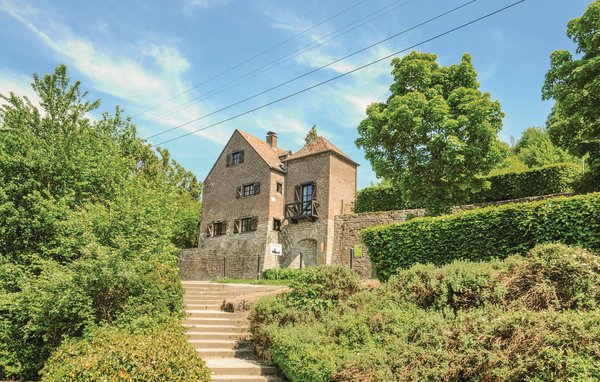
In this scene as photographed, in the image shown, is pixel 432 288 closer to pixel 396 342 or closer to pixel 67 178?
pixel 396 342

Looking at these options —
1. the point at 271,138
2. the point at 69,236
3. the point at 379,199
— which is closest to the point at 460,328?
the point at 69,236

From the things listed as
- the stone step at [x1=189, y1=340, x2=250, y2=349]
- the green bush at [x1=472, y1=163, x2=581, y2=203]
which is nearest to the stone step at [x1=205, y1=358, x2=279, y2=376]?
the stone step at [x1=189, y1=340, x2=250, y2=349]

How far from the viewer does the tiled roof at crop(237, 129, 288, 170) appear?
2891cm

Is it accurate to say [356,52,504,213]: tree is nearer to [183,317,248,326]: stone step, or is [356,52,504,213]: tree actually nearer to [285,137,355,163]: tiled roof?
[285,137,355,163]: tiled roof

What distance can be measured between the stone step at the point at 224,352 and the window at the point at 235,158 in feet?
72.5

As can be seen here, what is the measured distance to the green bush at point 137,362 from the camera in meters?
5.35

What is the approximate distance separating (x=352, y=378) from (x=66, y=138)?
32.6 feet

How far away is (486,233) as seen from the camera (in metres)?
→ 9.69

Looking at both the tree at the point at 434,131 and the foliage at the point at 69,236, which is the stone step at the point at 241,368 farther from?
the tree at the point at 434,131

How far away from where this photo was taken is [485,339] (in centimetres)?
536

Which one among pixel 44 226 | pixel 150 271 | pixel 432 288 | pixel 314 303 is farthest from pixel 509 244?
pixel 44 226

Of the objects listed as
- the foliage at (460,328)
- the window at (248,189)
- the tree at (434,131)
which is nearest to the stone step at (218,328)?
Answer: the foliage at (460,328)

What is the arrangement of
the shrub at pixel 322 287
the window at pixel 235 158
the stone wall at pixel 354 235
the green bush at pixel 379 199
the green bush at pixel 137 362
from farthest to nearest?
the window at pixel 235 158, the green bush at pixel 379 199, the stone wall at pixel 354 235, the shrub at pixel 322 287, the green bush at pixel 137 362

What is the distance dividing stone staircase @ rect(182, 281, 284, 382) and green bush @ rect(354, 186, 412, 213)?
13.3 meters
